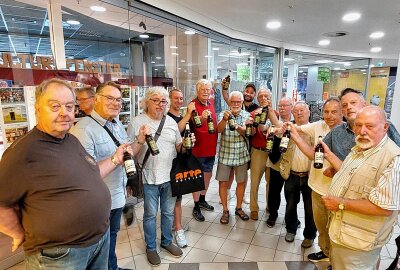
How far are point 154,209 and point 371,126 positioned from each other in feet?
5.35

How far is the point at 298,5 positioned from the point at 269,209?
Answer: 8.60ft

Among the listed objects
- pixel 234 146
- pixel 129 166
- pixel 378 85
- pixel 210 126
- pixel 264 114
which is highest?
pixel 378 85

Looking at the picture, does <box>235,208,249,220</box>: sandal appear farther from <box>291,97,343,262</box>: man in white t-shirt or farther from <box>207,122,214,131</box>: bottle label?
<box>207,122,214,131</box>: bottle label

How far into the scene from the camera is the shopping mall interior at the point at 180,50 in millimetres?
2209

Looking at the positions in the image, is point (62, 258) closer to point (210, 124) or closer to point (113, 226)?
point (113, 226)

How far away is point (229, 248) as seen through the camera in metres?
2.42

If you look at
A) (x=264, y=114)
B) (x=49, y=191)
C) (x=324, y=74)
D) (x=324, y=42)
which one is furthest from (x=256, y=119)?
(x=324, y=74)

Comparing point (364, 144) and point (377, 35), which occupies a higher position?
point (377, 35)

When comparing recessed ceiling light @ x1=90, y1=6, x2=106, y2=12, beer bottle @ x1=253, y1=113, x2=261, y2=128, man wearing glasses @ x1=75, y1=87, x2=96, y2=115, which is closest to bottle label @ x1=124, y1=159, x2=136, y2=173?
man wearing glasses @ x1=75, y1=87, x2=96, y2=115

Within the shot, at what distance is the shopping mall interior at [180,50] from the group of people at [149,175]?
32cm

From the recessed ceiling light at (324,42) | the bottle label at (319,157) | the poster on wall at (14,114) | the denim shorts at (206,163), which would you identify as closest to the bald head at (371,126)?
the bottle label at (319,157)

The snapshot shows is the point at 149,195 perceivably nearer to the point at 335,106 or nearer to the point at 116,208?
the point at 116,208

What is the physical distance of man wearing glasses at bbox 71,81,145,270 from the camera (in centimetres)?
153

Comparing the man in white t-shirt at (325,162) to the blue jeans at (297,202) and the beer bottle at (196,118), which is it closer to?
the blue jeans at (297,202)
